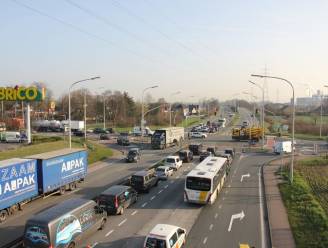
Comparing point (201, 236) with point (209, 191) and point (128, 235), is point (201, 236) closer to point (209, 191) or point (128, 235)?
point (128, 235)

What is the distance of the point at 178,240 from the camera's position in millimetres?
19266

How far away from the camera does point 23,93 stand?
5119 cm

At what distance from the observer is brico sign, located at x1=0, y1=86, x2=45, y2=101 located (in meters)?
50.8

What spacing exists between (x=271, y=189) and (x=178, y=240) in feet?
57.2

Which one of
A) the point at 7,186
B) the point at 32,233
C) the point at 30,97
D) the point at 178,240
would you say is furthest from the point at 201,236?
the point at 30,97

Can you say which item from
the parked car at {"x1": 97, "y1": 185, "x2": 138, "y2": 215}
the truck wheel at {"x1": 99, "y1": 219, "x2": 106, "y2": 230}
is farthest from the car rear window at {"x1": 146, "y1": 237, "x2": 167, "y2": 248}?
the parked car at {"x1": 97, "y1": 185, "x2": 138, "y2": 215}

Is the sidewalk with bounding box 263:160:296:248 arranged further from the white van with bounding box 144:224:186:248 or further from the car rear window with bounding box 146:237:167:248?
the car rear window with bounding box 146:237:167:248

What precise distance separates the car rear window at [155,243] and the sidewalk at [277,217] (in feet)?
20.0

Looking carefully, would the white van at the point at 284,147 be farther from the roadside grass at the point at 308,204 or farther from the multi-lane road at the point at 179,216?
the multi-lane road at the point at 179,216

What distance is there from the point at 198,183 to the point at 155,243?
10360 millimetres

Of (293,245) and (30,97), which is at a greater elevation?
(30,97)

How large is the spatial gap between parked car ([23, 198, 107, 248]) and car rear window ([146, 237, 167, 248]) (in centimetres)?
367

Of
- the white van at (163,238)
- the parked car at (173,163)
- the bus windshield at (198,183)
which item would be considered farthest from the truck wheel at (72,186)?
the white van at (163,238)

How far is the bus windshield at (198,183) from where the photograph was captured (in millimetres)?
28094
